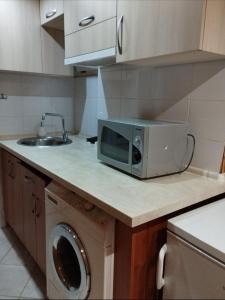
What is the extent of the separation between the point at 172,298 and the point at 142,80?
1.23 meters

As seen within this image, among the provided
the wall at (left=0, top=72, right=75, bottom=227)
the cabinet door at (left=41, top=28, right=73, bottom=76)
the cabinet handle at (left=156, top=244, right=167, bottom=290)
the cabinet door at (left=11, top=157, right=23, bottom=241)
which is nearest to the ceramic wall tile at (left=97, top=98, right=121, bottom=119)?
the cabinet door at (left=41, top=28, right=73, bottom=76)

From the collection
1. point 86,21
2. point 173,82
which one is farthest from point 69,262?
point 86,21

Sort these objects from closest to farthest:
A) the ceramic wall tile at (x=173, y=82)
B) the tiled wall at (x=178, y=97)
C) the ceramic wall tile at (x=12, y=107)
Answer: the tiled wall at (x=178, y=97)
the ceramic wall tile at (x=173, y=82)
the ceramic wall tile at (x=12, y=107)

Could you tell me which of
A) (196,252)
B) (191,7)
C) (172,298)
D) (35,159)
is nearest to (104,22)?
(191,7)

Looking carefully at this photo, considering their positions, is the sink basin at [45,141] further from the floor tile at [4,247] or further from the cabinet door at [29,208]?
the floor tile at [4,247]

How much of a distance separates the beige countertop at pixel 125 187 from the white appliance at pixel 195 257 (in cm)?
8

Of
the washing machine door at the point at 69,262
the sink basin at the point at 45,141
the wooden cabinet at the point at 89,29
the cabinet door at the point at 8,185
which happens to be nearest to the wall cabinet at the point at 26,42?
the wooden cabinet at the point at 89,29

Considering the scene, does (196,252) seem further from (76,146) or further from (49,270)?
(76,146)

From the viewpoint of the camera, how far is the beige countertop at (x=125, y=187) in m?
0.94

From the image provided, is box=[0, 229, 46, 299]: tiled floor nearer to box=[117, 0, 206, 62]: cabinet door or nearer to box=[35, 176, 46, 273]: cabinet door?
box=[35, 176, 46, 273]: cabinet door

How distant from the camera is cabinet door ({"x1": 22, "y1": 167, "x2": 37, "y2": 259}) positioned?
1.65 m

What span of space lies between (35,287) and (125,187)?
1101mm

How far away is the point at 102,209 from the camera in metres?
1.01

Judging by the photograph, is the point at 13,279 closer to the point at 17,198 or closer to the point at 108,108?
the point at 17,198
